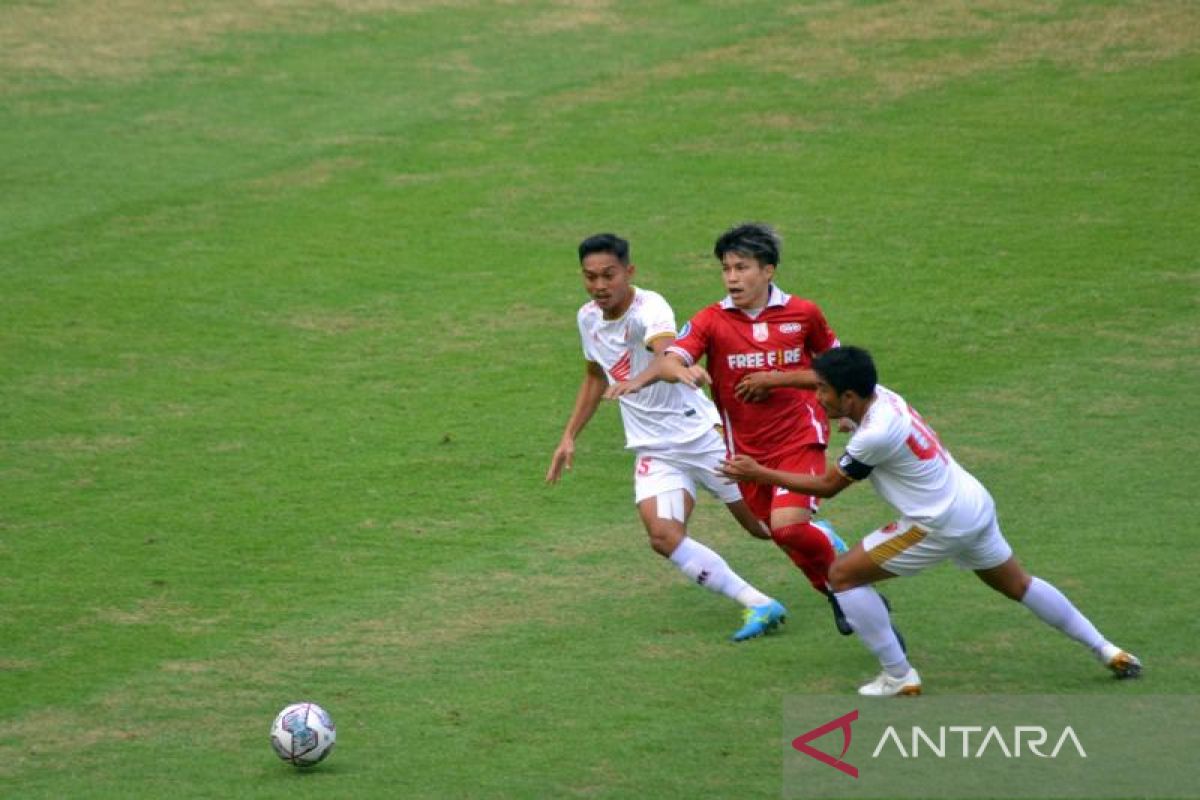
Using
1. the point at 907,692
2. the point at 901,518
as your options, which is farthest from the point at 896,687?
the point at 901,518

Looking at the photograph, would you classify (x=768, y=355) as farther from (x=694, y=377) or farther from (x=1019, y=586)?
(x=1019, y=586)

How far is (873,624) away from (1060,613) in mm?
896

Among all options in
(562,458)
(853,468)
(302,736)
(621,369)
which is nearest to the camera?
(302,736)

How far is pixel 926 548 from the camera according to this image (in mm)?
8289

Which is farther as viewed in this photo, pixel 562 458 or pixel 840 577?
pixel 562 458

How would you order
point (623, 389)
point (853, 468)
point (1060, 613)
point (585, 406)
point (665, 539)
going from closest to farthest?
point (853, 468) < point (1060, 613) < point (623, 389) < point (665, 539) < point (585, 406)

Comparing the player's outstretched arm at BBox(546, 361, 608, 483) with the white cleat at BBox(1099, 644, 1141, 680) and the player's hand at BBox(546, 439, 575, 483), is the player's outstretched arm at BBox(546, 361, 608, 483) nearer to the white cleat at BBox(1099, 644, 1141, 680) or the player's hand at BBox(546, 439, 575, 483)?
the player's hand at BBox(546, 439, 575, 483)

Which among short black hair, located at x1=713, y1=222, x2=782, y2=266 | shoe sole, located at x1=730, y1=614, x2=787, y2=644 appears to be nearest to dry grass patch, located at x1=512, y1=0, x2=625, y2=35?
short black hair, located at x1=713, y1=222, x2=782, y2=266

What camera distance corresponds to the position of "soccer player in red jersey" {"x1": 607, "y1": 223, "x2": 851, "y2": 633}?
9367 millimetres

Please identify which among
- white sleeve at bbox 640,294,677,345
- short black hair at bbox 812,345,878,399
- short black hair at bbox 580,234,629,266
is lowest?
white sleeve at bbox 640,294,677,345

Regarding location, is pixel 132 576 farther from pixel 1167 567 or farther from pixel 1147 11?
pixel 1147 11

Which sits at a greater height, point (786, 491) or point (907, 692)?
point (786, 491)

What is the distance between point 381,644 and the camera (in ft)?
31.1

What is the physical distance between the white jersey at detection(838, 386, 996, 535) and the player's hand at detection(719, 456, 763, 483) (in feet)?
1.31
